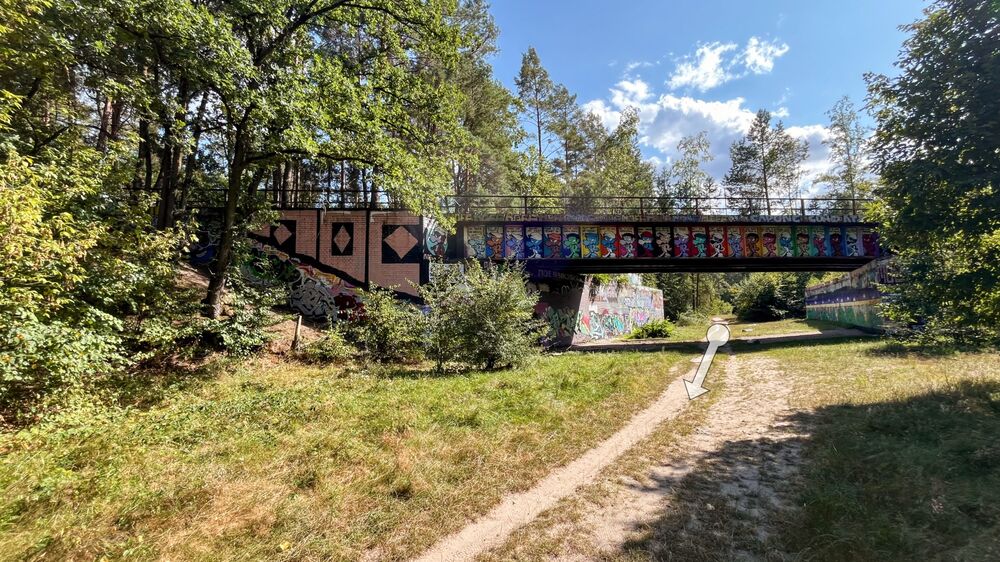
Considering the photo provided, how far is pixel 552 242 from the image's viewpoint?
2152 centimetres

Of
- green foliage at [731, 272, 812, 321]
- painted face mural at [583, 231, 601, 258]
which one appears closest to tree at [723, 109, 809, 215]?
green foliage at [731, 272, 812, 321]

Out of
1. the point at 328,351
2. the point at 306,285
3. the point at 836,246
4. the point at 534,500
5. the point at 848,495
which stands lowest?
the point at 534,500

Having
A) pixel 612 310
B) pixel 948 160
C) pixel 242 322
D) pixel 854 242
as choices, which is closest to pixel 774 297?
pixel 612 310

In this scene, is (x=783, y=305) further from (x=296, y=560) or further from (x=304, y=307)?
(x=296, y=560)

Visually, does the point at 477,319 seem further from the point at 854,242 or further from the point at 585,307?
the point at 854,242

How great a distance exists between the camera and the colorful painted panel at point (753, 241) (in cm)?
2238

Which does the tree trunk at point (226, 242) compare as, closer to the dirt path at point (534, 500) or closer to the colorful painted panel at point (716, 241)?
the dirt path at point (534, 500)

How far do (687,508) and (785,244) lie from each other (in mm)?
23298

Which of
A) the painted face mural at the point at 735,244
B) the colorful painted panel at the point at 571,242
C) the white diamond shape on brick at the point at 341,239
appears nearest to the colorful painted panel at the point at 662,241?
the painted face mural at the point at 735,244

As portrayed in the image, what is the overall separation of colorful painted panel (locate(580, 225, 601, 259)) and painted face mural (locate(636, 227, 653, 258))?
2.34m

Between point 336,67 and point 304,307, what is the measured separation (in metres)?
11.0

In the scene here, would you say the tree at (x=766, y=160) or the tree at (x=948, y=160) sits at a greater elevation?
the tree at (x=766, y=160)

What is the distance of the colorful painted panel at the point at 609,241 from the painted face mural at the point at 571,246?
57.1 inches

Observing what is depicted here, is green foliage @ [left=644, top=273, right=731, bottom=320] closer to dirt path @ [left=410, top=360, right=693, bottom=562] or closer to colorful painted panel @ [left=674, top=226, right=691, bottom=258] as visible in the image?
colorful painted panel @ [left=674, top=226, right=691, bottom=258]
